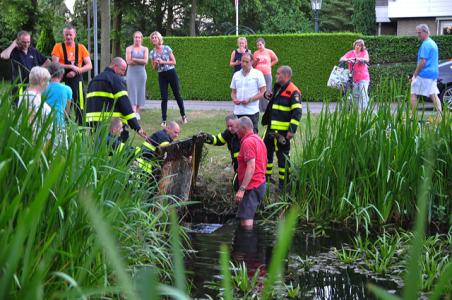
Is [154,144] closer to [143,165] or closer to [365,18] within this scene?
[143,165]

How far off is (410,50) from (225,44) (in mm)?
5482

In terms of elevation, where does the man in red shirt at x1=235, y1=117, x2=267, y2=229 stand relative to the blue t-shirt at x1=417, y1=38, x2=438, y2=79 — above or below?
below

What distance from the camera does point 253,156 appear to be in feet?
26.5

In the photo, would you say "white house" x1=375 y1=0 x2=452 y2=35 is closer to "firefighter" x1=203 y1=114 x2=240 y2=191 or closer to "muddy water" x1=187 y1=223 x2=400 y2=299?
"firefighter" x1=203 y1=114 x2=240 y2=191

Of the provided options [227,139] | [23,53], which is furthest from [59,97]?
[23,53]

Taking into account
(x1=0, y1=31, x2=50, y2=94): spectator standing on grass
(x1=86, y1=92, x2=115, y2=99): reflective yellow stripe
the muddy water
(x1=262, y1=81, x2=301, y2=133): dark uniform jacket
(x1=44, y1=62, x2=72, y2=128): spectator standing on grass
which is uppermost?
(x1=0, y1=31, x2=50, y2=94): spectator standing on grass

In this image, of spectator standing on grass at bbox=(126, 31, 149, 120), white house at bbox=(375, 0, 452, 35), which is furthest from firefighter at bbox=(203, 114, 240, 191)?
white house at bbox=(375, 0, 452, 35)

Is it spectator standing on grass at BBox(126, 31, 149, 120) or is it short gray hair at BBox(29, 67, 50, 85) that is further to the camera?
spectator standing on grass at BBox(126, 31, 149, 120)

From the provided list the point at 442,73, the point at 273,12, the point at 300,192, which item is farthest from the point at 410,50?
the point at 273,12

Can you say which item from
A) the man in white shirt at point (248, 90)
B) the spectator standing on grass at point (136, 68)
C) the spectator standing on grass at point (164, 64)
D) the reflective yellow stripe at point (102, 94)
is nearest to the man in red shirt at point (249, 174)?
the reflective yellow stripe at point (102, 94)

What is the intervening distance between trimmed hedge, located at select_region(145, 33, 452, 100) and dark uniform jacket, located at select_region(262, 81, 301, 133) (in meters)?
11.5

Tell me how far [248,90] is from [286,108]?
1.11m

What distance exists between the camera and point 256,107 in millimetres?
10242

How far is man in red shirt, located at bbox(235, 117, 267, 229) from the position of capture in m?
8.09
